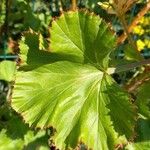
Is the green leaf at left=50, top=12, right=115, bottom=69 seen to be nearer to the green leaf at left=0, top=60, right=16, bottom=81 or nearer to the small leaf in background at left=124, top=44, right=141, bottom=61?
the small leaf in background at left=124, top=44, right=141, bottom=61

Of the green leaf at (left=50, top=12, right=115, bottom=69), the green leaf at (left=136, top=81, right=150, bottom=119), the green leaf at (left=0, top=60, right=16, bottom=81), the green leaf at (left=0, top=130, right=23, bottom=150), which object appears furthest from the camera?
the green leaf at (left=0, top=60, right=16, bottom=81)

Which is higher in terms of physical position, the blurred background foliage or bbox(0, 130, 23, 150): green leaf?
the blurred background foliage

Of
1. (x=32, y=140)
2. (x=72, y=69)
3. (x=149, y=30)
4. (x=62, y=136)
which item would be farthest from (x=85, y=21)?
(x=149, y=30)

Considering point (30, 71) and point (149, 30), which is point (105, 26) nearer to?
point (30, 71)

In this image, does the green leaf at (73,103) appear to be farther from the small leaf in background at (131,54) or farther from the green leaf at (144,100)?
the small leaf in background at (131,54)

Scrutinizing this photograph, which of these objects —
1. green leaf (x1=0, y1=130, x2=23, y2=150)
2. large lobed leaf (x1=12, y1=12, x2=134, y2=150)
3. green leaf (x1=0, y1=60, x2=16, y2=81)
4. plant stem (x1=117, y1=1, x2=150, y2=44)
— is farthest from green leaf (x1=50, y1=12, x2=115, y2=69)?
green leaf (x1=0, y1=60, x2=16, y2=81)

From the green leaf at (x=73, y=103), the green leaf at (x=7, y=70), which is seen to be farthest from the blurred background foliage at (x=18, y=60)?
the green leaf at (x=73, y=103)

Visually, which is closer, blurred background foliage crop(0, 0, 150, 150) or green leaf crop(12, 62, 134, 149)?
green leaf crop(12, 62, 134, 149)
